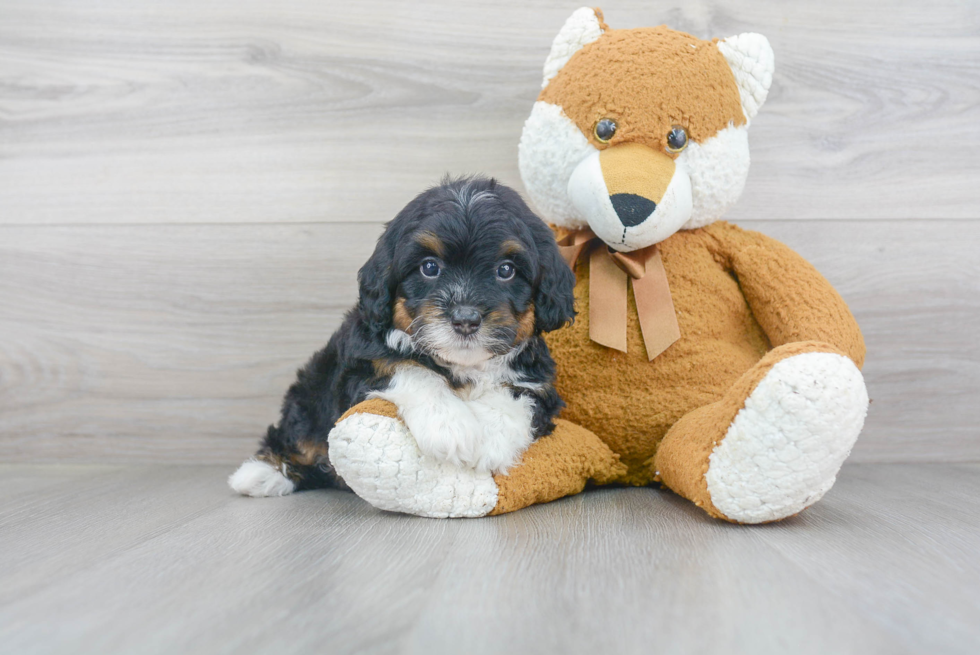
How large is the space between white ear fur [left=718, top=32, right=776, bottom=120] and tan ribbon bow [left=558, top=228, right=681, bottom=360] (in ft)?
1.43

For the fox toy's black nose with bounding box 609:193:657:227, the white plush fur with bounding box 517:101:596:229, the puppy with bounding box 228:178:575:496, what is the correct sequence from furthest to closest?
the white plush fur with bounding box 517:101:596:229
the fox toy's black nose with bounding box 609:193:657:227
the puppy with bounding box 228:178:575:496

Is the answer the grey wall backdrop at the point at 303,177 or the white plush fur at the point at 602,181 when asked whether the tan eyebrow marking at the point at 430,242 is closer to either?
the white plush fur at the point at 602,181

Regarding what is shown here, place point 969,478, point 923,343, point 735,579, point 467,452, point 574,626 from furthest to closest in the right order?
point 923,343, point 969,478, point 467,452, point 735,579, point 574,626

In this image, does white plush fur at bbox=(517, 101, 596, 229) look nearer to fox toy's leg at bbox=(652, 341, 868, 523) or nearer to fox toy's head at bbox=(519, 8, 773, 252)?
fox toy's head at bbox=(519, 8, 773, 252)

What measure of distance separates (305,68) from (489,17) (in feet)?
1.91

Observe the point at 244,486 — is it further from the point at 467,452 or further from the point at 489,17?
the point at 489,17

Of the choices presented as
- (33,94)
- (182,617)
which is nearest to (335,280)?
(33,94)

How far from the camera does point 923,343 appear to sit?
2232mm

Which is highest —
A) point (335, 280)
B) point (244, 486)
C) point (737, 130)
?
point (737, 130)

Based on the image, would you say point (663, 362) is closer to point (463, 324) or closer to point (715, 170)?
point (715, 170)

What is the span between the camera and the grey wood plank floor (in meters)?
0.90

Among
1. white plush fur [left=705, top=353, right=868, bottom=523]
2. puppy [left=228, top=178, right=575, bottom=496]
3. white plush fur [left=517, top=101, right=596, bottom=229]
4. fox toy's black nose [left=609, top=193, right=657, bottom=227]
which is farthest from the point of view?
white plush fur [left=517, top=101, right=596, bottom=229]

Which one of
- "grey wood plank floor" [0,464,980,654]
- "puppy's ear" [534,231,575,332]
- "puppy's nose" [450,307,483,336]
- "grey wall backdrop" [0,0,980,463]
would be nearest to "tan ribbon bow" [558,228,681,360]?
"puppy's ear" [534,231,575,332]

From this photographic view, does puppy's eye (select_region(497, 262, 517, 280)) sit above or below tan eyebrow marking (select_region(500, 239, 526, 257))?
below
